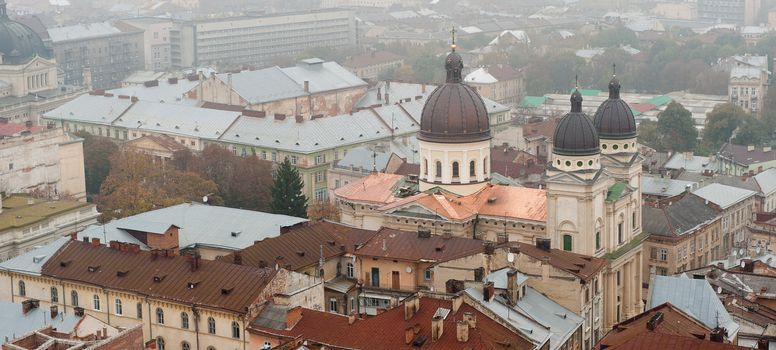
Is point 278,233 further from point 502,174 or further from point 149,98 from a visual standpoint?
point 149,98

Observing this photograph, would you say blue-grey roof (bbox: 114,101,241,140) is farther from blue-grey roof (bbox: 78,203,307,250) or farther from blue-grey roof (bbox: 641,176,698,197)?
blue-grey roof (bbox: 78,203,307,250)

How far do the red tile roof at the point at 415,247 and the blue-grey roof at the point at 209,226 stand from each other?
8.57m

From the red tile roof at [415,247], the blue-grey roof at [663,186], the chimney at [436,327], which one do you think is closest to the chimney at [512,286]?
the chimney at [436,327]

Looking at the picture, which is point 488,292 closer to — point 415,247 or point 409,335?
point 409,335

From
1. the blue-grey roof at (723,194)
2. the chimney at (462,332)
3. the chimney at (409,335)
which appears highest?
the chimney at (462,332)

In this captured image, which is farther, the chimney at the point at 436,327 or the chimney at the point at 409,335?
the chimney at the point at 409,335

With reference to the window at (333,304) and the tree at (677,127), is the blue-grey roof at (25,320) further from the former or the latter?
the tree at (677,127)

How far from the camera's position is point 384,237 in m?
105

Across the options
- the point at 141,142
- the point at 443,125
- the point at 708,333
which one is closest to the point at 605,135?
the point at 443,125

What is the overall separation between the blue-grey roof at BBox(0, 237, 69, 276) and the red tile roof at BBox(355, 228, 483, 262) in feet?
66.1

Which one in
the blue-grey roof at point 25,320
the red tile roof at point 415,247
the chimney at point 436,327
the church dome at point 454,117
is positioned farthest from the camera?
the church dome at point 454,117

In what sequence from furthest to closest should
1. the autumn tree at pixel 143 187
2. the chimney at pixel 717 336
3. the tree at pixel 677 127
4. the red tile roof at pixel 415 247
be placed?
1. the tree at pixel 677 127
2. the autumn tree at pixel 143 187
3. the red tile roof at pixel 415 247
4. the chimney at pixel 717 336

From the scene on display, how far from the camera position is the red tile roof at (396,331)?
3260 inches

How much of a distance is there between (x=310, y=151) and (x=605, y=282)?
59049 mm
